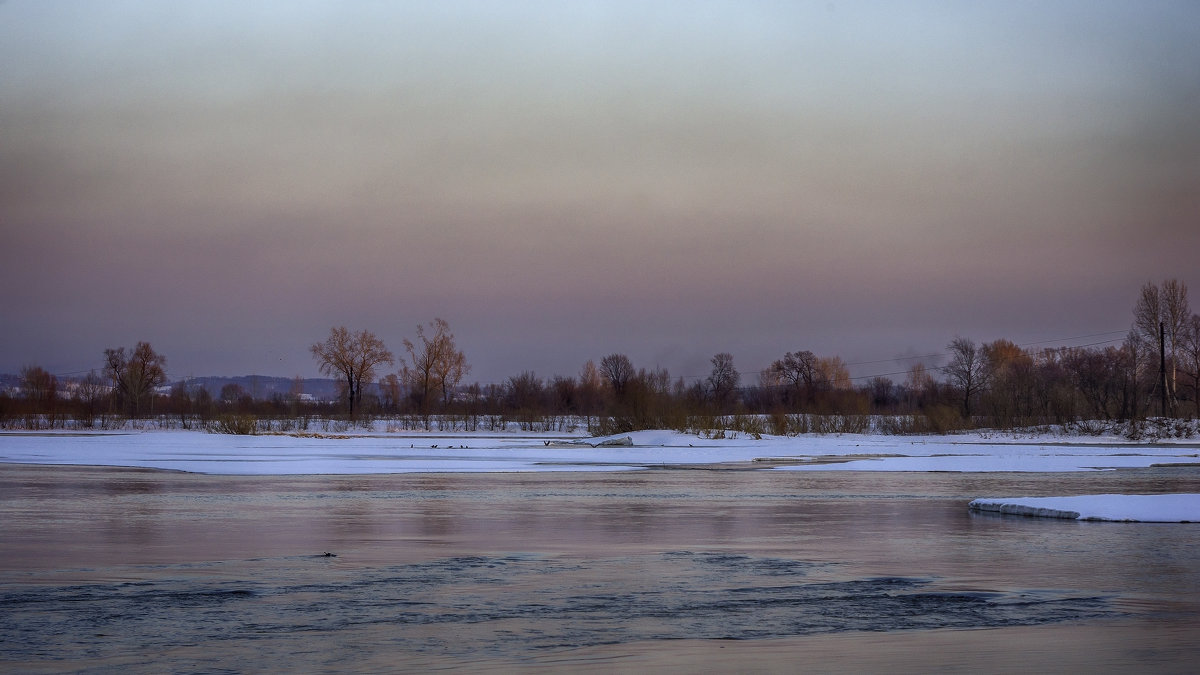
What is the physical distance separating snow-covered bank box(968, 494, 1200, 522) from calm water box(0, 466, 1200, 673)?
701mm

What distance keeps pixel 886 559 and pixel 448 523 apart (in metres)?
6.48

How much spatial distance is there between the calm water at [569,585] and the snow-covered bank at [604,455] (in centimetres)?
1389

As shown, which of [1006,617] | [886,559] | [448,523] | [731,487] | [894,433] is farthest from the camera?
[894,433]

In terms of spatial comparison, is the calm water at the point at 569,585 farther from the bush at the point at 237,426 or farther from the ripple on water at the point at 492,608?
the bush at the point at 237,426

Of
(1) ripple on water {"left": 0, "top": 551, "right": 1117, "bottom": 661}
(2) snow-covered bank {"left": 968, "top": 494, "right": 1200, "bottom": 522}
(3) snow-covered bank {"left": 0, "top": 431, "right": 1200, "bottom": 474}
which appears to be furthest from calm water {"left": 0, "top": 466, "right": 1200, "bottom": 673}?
(3) snow-covered bank {"left": 0, "top": 431, "right": 1200, "bottom": 474}

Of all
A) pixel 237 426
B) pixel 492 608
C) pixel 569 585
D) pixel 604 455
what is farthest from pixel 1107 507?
pixel 237 426

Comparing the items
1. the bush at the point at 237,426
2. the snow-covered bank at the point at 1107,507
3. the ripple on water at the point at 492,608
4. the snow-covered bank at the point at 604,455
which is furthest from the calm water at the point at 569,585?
the bush at the point at 237,426

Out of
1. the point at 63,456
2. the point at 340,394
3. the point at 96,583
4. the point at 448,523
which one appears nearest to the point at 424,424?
the point at 340,394

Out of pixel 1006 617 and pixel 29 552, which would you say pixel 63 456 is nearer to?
pixel 29 552

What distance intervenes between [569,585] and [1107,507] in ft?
35.2

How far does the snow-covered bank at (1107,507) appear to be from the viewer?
16.3m

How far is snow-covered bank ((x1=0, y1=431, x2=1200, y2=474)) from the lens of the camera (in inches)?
1272

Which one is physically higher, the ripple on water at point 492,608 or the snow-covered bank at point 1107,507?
the ripple on water at point 492,608

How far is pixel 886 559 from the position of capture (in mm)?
11797
